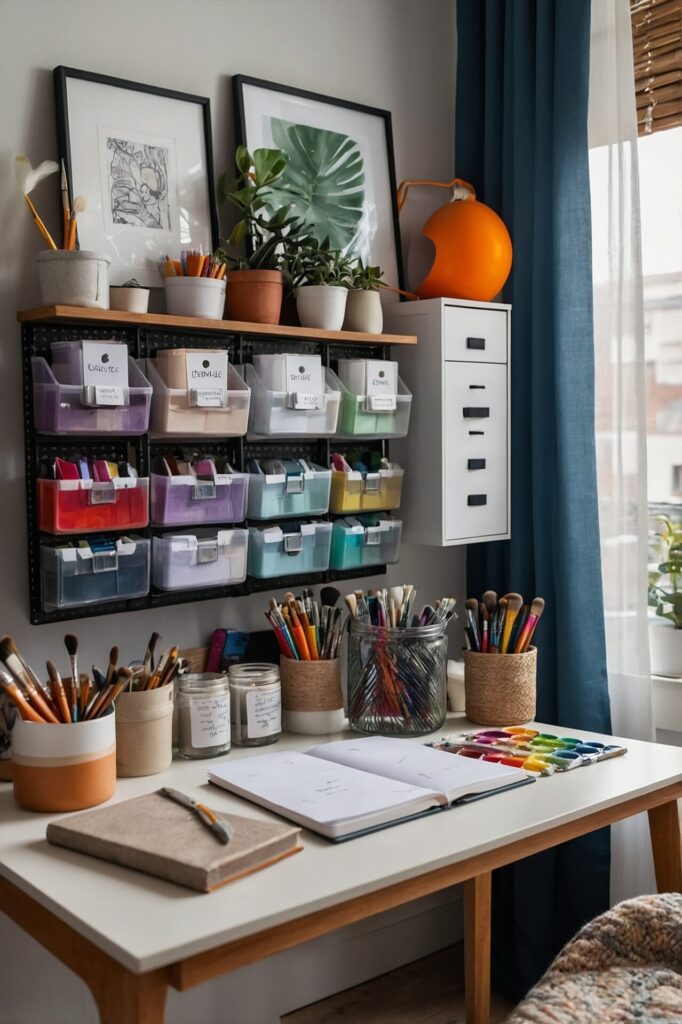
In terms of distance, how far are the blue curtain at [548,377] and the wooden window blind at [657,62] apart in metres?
0.16

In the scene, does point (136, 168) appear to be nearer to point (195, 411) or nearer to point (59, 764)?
point (195, 411)

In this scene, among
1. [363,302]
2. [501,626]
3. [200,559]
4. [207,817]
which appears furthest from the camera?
[363,302]

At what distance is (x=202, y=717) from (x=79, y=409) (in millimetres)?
591

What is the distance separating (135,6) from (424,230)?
0.78 m

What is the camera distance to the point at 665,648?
8.16 feet

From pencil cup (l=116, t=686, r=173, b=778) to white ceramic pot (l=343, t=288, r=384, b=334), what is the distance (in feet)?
3.03

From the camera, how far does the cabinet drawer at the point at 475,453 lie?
94.2 inches

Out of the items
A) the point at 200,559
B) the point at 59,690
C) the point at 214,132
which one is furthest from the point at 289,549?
the point at 214,132

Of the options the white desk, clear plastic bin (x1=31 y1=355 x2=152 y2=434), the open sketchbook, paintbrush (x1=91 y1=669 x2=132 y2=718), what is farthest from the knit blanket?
clear plastic bin (x1=31 y1=355 x2=152 y2=434)

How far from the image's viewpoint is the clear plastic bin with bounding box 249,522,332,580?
84.5 inches

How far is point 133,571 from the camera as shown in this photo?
6.43 ft

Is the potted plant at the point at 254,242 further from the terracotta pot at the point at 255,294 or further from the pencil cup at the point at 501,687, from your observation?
the pencil cup at the point at 501,687

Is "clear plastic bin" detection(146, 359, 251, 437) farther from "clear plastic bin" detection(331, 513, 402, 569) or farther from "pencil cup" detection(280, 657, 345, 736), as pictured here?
"pencil cup" detection(280, 657, 345, 736)

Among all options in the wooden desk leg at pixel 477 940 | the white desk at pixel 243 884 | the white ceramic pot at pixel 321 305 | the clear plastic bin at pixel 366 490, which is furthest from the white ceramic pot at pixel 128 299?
the wooden desk leg at pixel 477 940
